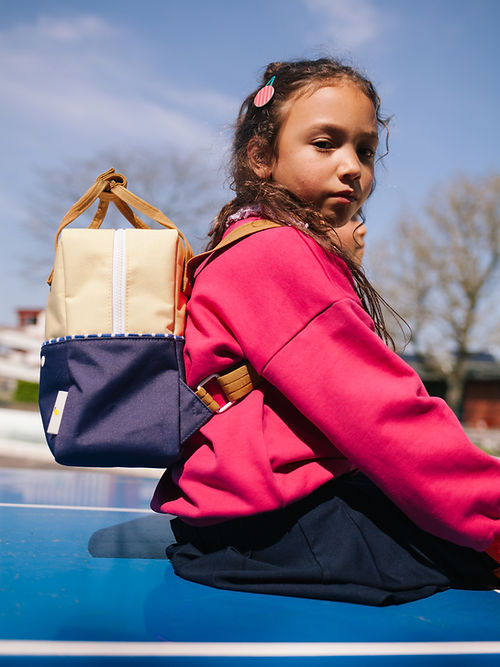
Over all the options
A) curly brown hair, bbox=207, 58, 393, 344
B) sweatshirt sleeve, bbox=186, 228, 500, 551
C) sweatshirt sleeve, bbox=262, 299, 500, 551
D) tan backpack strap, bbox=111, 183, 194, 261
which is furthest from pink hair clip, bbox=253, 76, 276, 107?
sweatshirt sleeve, bbox=262, 299, 500, 551

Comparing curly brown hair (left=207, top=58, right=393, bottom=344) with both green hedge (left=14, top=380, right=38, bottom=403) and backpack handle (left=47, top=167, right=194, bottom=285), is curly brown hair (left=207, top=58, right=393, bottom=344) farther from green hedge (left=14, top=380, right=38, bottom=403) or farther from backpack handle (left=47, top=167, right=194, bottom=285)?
green hedge (left=14, top=380, right=38, bottom=403)

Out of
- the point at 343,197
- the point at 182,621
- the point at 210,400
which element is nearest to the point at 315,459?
the point at 210,400

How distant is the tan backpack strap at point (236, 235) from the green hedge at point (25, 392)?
46.3 ft

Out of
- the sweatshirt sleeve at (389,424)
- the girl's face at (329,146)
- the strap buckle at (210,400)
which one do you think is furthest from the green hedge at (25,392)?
the sweatshirt sleeve at (389,424)

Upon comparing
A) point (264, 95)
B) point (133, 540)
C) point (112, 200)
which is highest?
point (264, 95)

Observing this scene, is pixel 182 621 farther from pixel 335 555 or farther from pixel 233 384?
pixel 233 384

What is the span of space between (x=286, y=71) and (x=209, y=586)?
3.94ft

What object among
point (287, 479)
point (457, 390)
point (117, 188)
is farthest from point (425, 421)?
point (457, 390)

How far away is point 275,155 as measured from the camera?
160cm

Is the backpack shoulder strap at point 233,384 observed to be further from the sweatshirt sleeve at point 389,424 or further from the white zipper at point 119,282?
the white zipper at point 119,282

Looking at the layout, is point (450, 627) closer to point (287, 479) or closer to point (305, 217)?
point (287, 479)

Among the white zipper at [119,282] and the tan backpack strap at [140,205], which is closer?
the white zipper at [119,282]

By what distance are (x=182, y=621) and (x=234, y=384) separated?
42cm

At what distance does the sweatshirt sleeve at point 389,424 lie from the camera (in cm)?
113
